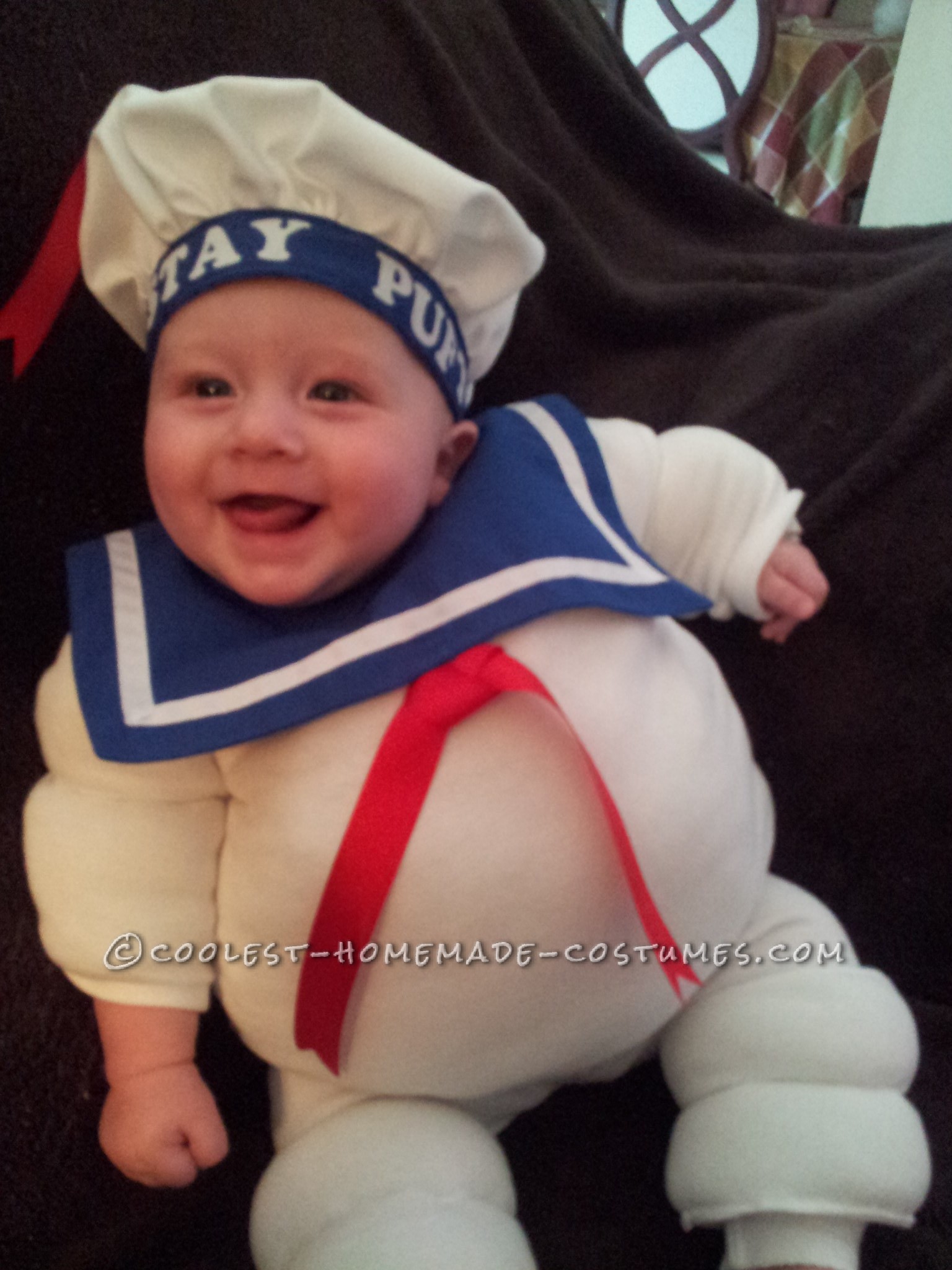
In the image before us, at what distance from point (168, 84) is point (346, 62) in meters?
0.16

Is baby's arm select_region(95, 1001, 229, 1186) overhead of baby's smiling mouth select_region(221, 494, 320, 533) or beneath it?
beneath

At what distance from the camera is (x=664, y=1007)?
54 centimetres

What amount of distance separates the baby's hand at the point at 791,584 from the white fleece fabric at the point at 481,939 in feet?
0.44

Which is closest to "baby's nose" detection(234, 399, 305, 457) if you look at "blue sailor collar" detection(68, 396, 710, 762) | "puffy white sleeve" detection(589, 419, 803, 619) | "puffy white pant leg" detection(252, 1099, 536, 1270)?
"blue sailor collar" detection(68, 396, 710, 762)

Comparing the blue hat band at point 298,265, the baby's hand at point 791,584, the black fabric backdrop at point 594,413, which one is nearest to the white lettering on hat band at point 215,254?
the blue hat band at point 298,265

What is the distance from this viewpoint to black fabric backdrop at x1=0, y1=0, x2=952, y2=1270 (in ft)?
1.67

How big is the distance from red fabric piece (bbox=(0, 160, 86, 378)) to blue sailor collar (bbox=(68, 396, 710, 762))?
0.12 metres

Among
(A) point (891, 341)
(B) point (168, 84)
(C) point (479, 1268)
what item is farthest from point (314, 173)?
(C) point (479, 1268)

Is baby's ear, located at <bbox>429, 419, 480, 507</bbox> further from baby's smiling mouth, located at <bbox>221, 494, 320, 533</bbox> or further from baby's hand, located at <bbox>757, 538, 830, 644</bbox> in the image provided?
baby's hand, located at <bbox>757, 538, 830, 644</bbox>

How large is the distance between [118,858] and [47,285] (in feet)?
1.09

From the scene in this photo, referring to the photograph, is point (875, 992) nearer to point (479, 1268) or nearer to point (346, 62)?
point (479, 1268)

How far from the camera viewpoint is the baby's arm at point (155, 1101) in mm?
466

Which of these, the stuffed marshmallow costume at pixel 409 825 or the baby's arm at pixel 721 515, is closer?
the stuffed marshmallow costume at pixel 409 825

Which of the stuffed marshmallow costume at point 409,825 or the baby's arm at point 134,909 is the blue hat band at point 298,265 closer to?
the stuffed marshmallow costume at point 409,825
